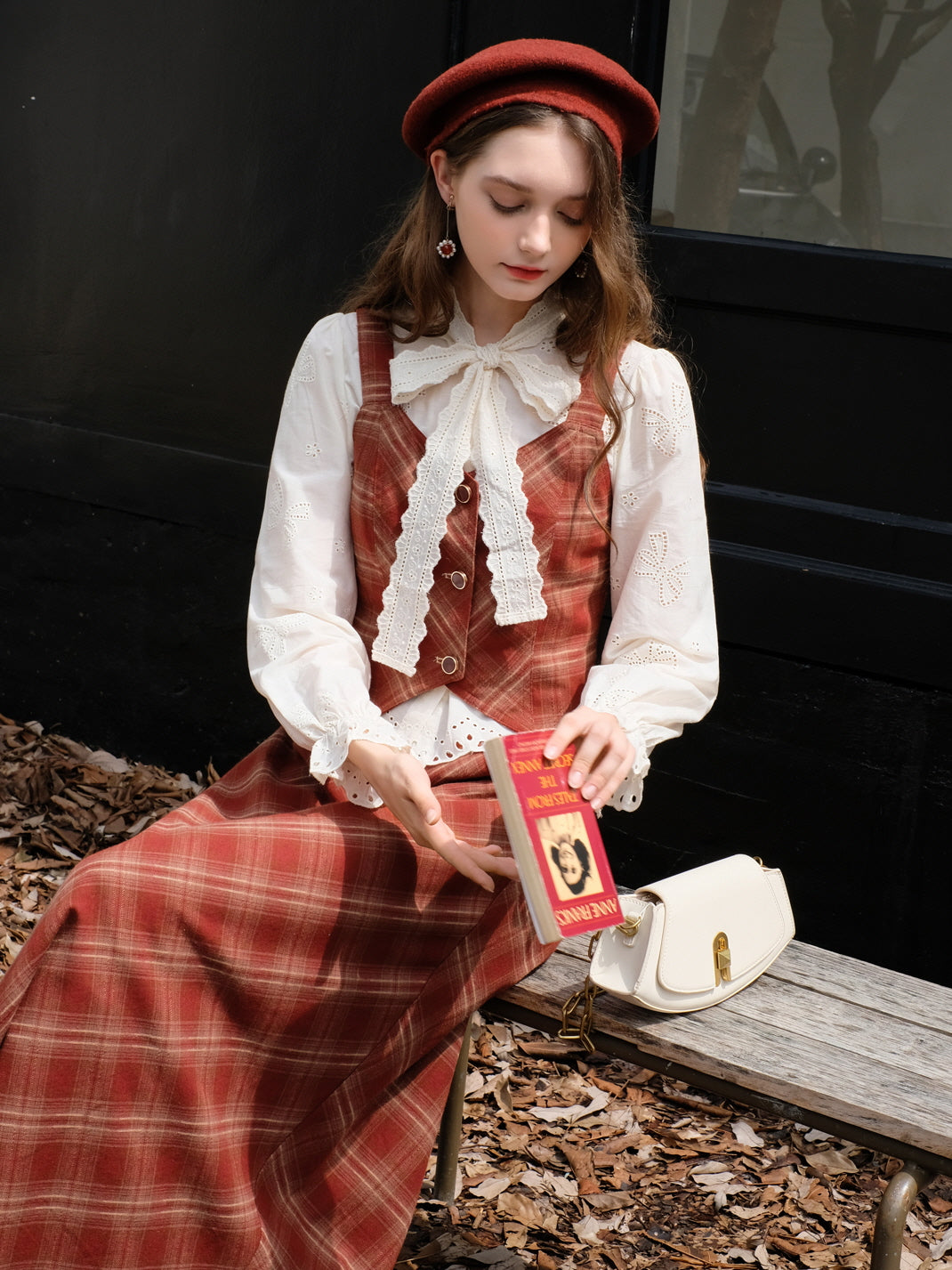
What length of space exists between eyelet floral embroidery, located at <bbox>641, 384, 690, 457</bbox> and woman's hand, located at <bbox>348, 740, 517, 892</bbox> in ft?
2.16

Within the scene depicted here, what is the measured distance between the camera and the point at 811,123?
3.14m

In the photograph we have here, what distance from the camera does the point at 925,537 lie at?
3051 mm

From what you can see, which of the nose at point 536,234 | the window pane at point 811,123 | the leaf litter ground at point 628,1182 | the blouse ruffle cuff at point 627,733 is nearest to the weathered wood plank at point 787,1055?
the blouse ruffle cuff at point 627,733

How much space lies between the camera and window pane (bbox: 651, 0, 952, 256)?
3027 millimetres

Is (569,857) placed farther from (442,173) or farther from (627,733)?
(442,173)

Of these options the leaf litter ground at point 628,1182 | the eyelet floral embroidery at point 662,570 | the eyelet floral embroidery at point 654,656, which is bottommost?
the leaf litter ground at point 628,1182

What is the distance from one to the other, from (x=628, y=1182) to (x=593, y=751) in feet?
4.15

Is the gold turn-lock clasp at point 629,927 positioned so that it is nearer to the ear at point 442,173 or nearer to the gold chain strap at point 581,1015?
the gold chain strap at point 581,1015

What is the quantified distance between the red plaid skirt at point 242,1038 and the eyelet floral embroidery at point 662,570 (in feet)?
1.43

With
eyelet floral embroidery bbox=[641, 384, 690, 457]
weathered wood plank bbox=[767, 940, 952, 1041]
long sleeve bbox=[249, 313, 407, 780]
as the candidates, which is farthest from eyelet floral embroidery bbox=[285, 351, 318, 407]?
weathered wood plank bbox=[767, 940, 952, 1041]

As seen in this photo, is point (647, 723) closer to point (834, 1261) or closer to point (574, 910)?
point (574, 910)

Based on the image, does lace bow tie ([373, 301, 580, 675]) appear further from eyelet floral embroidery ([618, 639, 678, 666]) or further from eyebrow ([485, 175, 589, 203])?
eyebrow ([485, 175, 589, 203])

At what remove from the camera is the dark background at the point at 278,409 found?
10.2 ft

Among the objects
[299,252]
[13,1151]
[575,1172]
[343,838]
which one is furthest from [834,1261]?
[299,252]
